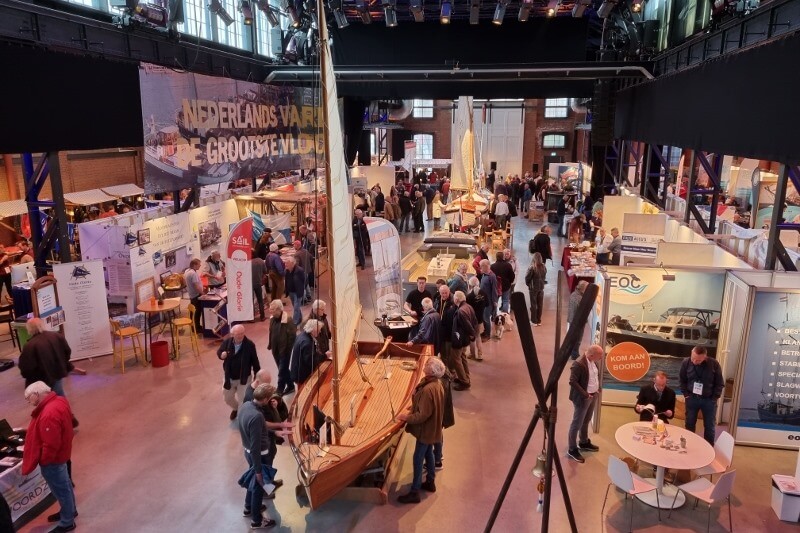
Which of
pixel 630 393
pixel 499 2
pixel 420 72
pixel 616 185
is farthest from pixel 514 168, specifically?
pixel 630 393

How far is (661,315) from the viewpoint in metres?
6.86

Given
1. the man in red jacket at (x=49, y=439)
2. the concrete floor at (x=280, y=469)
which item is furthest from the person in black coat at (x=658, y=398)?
the man in red jacket at (x=49, y=439)

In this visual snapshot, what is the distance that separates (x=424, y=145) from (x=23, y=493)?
29.5 meters

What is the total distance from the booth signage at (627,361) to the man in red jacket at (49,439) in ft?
18.2

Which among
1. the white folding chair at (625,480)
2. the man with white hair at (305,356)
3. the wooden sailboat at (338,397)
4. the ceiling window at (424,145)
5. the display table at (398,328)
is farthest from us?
the ceiling window at (424,145)

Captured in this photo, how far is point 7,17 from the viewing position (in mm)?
8570

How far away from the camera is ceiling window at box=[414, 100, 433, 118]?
105 feet

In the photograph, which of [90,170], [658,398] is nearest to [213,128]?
[90,170]

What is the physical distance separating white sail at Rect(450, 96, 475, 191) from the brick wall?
9561mm

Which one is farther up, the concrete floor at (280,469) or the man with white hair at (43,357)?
the man with white hair at (43,357)

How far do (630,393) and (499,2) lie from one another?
30.8ft

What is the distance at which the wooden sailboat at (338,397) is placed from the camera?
4527 mm

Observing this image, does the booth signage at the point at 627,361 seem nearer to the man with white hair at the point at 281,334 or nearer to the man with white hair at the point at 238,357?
the man with white hair at the point at 281,334

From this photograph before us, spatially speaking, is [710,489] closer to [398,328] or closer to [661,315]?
[661,315]
